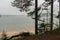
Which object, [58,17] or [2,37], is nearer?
[2,37]

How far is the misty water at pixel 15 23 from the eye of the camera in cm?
434

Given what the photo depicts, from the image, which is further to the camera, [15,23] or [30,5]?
[30,5]

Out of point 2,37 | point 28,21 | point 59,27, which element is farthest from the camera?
point 28,21

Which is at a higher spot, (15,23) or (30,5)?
(30,5)

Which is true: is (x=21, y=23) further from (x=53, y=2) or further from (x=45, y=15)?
(x=53, y=2)

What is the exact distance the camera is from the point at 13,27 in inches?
171

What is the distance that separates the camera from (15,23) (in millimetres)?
4441

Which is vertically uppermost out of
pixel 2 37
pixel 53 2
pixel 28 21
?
pixel 53 2

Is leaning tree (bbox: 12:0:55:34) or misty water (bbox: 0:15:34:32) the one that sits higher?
leaning tree (bbox: 12:0:55:34)

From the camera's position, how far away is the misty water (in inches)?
171

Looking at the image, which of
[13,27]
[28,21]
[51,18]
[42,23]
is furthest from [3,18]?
[51,18]

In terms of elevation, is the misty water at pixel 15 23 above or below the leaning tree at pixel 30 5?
below

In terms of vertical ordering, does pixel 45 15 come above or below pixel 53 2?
below

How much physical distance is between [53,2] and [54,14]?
1.27ft
